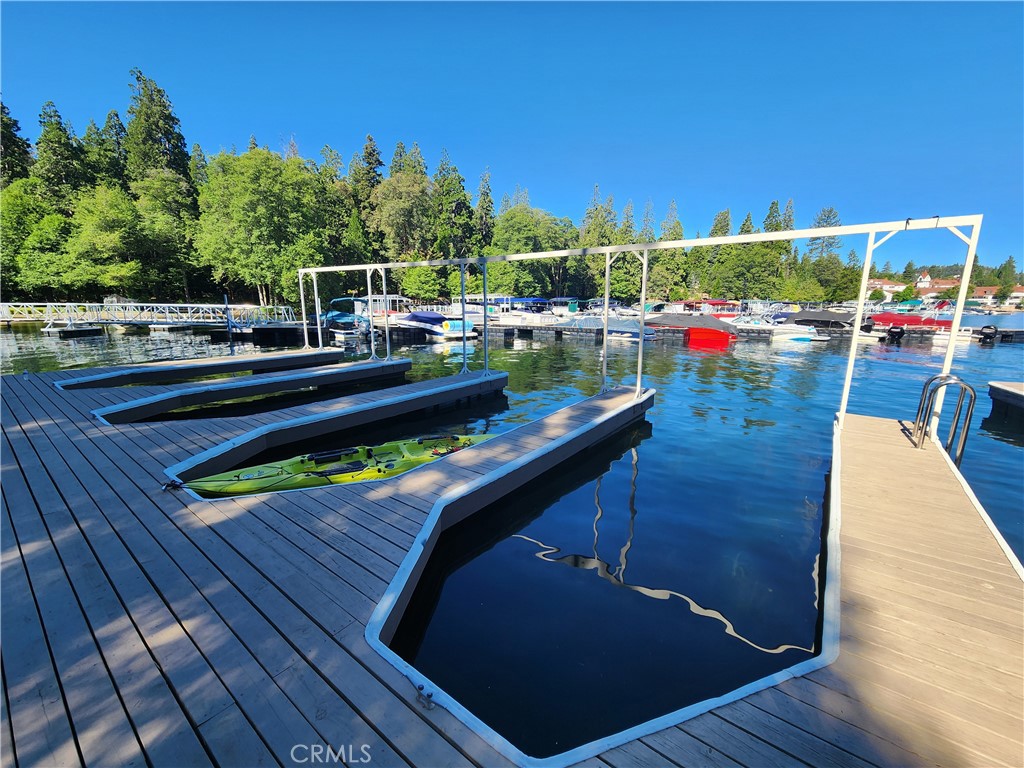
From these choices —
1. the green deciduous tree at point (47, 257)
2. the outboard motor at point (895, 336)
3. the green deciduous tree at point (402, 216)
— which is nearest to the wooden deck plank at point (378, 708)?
the outboard motor at point (895, 336)

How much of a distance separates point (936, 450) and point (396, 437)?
916 centimetres

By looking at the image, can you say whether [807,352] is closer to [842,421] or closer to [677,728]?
[842,421]

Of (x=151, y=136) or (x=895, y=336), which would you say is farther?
(x=151, y=136)

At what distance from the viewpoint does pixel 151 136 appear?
132ft

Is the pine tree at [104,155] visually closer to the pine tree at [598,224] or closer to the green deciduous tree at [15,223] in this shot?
the green deciduous tree at [15,223]

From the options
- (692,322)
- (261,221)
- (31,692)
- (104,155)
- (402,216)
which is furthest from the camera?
(402,216)

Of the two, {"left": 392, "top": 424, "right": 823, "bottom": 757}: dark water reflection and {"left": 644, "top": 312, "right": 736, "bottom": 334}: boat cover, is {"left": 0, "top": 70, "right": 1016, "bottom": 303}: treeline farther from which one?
{"left": 392, "top": 424, "right": 823, "bottom": 757}: dark water reflection

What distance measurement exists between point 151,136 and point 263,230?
2733 cm

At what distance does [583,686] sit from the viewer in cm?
305

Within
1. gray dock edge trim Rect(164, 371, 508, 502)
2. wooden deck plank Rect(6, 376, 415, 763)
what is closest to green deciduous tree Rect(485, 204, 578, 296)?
gray dock edge trim Rect(164, 371, 508, 502)

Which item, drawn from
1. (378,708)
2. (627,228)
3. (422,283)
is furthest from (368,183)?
(378,708)

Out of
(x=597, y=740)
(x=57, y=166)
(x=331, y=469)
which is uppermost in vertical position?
(x=57, y=166)

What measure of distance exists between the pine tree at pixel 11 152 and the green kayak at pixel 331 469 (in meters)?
50.5

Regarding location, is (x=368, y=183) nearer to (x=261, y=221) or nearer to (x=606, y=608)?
(x=261, y=221)
